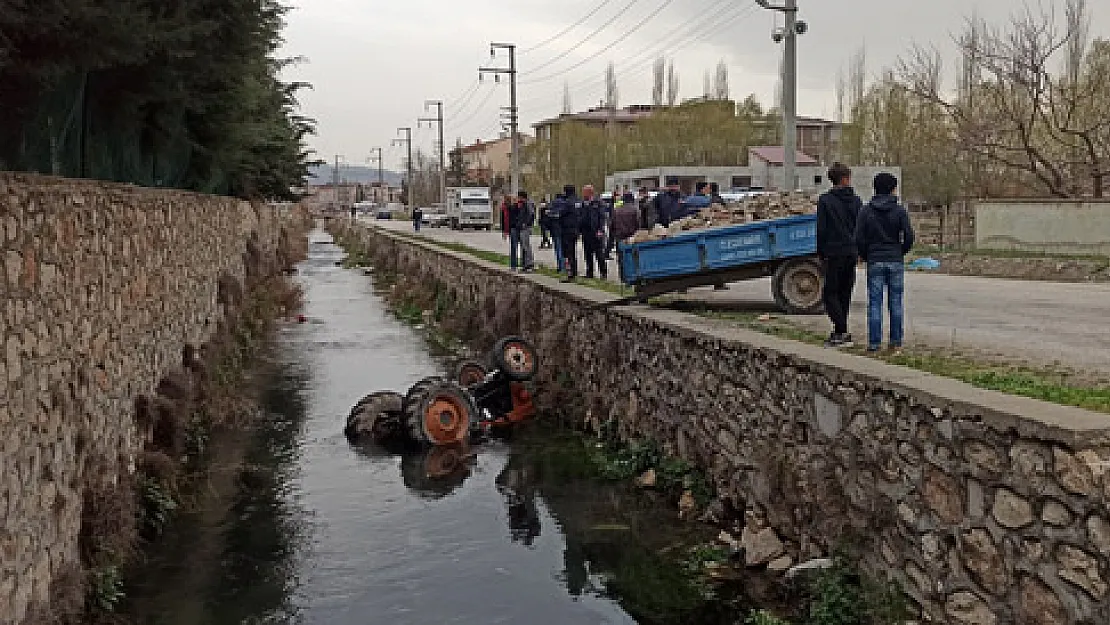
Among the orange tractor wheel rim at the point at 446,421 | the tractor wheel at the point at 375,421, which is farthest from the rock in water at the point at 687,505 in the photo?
the tractor wheel at the point at 375,421

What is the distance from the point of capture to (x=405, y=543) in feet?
30.1

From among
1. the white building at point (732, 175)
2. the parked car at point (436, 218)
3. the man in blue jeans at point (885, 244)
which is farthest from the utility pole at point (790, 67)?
the parked car at point (436, 218)

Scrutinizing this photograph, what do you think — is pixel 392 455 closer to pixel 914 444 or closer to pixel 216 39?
pixel 216 39

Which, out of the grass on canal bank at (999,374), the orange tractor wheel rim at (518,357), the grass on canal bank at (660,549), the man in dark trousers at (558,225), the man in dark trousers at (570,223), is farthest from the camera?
the man in dark trousers at (558,225)

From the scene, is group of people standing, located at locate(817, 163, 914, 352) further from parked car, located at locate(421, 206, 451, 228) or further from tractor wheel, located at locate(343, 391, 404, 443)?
parked car, located at locate(421, 206, 451, 228)

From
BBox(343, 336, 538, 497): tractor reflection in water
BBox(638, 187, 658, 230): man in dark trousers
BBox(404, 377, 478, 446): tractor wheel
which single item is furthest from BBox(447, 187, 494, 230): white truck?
BBox(404, 377, 478, 446): tractor wheel

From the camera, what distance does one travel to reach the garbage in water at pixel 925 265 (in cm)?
2262

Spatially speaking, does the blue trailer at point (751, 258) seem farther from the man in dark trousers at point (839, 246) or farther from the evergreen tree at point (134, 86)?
the evergreen tree at point (134, 86)

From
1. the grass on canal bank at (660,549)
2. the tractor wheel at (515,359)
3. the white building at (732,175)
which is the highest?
the white building at (732,175)

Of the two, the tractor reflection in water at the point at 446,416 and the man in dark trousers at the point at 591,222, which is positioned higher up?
the man in dark trousers at the point at 591,222

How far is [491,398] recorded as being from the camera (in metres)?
14.2

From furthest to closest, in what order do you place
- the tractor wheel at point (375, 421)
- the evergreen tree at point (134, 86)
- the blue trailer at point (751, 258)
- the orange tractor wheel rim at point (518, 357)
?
1. the orange tractor wheel rim at point (518, 357)
2. the tractor wheel at point (375, 421)
3. the blue trailer at point (751, 258)
4. the evergreen tree at point (134, 86)

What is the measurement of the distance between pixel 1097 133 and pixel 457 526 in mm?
23059

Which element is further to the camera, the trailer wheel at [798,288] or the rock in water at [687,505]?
the trailer wheel at [798,288]
